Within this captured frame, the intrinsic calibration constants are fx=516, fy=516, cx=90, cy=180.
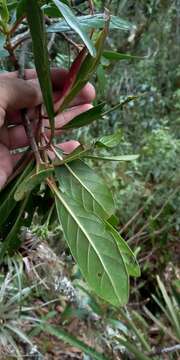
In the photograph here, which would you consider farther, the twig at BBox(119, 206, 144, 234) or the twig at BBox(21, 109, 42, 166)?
the twig at BBox(119, 206, 144, 234)

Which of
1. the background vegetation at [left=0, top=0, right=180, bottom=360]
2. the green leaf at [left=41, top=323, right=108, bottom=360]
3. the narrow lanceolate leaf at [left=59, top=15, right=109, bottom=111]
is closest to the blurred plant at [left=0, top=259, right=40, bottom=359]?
the background vegetation at [left=0, top=0, right=180, bottom=360]

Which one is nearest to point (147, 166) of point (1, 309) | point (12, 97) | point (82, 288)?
point (82, 288)

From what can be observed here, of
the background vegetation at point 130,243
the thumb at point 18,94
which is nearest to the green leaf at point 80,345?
the background vegetation at point 130,243

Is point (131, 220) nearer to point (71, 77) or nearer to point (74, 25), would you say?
point (71, 77)

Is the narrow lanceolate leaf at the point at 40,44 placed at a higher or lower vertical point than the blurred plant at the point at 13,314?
higher

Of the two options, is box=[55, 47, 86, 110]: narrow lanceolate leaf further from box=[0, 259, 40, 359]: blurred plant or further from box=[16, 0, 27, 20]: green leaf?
box=[0, 259, 40, 359]: blurred plant

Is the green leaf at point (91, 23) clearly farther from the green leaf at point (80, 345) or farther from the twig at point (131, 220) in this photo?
the twig at point (131, 220)

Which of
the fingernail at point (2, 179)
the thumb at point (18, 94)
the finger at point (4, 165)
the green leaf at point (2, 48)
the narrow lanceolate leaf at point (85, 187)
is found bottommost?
the finger at point (4, 165)

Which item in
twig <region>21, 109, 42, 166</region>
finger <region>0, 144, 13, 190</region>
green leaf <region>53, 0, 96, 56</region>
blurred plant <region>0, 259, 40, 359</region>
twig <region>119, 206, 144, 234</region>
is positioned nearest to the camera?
green leaf <region>53, 0, 96, 56</region>

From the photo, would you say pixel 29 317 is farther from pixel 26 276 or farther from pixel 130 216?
pixel 130 216
